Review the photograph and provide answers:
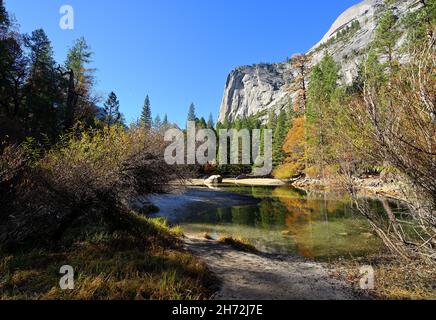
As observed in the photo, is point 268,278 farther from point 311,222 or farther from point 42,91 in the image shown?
point 42,91

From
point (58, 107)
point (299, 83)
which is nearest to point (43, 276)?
point (58, 107)

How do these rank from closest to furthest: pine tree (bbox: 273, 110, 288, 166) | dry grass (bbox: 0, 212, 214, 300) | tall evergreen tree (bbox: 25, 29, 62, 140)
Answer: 1. dry grass (bbox: 0, 212, 214, 300)
2. tall evergreen tree (bbox: 25, 29, 62, 140)
3. pine tree (bbox: 273, 110, 288, 166)

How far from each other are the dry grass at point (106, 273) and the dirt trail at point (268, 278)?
751 mm

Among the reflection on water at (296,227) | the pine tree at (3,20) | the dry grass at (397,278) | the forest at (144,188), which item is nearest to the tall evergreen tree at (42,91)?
the pine tree at (3,20)

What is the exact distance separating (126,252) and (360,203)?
5966mm

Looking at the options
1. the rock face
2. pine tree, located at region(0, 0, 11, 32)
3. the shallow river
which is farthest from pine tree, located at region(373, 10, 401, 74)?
the rock face

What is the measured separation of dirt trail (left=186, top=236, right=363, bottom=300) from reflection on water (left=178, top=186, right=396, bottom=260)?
2052mm

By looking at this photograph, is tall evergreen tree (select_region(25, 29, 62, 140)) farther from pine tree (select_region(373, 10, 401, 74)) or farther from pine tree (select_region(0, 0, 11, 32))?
pine tree (select_region(373, 10, 401, 74))

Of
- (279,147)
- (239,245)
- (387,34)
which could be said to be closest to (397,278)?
(239,245)

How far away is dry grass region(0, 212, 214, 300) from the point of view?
188 inches

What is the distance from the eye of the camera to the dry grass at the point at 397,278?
17.0ft

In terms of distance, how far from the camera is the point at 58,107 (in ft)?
74.2

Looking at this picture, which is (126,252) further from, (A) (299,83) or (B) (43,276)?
(A) (299,83)

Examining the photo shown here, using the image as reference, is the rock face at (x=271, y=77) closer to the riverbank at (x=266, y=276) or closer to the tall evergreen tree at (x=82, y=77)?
the tall evergreen tree at (x=82, y=77)
